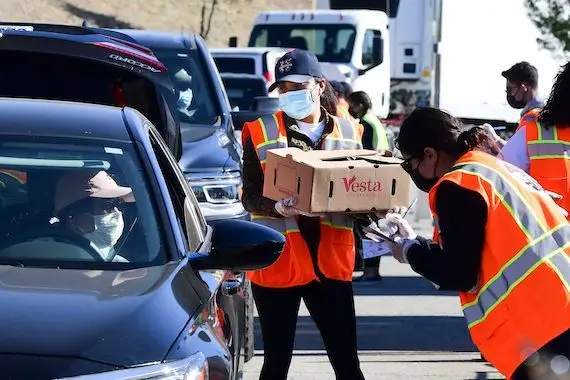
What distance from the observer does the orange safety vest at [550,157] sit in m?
7.09

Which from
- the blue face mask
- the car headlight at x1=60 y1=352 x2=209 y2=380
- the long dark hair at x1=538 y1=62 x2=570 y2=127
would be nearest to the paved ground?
the long dark hair at x1=538 y1=62 x2=570 y2=127

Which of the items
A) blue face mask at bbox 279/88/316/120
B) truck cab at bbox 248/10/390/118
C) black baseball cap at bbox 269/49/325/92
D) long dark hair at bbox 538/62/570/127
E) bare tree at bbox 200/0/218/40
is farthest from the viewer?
bare tree at bbox 200/0/218/40

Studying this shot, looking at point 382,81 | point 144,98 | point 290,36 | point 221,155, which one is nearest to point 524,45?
point 382,81

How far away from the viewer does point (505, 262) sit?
4.47 metres

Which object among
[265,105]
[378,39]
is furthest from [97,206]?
[378,39]

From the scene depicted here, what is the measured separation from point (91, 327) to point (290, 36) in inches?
804

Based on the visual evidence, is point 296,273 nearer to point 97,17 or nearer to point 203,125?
point 203,125

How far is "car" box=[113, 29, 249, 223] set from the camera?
8.81 metres

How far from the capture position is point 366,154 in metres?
5.95

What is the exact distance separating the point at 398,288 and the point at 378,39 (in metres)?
13.3

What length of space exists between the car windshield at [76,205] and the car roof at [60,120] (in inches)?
1.6

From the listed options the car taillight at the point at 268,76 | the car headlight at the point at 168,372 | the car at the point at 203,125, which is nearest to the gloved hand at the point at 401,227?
the car headlight at the point at 168,372

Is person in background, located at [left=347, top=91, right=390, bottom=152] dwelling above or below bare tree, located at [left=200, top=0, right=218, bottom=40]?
above

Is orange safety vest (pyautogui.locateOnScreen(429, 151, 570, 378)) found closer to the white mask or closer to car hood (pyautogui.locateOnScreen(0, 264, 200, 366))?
car hood (pyautogui.locateOnScreen(0, 264, 200, 366))
